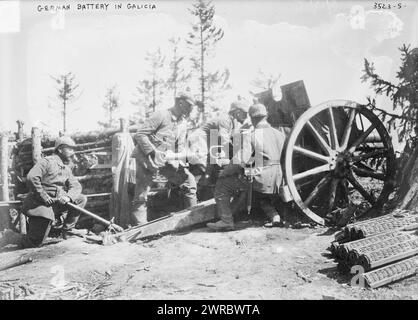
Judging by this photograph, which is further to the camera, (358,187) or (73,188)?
(73,188)

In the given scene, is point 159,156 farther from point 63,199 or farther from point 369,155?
point 369,155

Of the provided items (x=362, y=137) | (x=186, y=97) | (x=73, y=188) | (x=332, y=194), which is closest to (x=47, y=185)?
(x=73, y=188)

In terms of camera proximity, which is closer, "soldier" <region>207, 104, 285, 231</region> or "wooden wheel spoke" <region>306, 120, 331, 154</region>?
"soldier" <region>207, 104, 285, 231</region>

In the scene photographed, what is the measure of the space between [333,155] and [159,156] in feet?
9.64

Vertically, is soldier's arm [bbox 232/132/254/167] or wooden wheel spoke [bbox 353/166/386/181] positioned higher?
soldier's arm [bbox 232/132/254/167]

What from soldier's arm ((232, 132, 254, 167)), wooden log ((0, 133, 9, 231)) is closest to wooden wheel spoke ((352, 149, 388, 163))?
soldier's arm ((232, 132, 254, 167))

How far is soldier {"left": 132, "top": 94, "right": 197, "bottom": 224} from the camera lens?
21.2 feet

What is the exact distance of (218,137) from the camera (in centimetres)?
681

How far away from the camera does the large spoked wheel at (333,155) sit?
574cm

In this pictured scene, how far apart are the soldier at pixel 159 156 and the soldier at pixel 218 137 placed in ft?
1.05

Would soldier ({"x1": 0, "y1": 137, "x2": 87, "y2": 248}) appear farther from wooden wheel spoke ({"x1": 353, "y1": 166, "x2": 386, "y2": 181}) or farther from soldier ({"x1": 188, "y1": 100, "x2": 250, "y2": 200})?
wooden wheel spoke ({"x1": 353, "y1": 166, "x2": 386, "y2": 181})

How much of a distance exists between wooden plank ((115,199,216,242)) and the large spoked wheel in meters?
1.47
